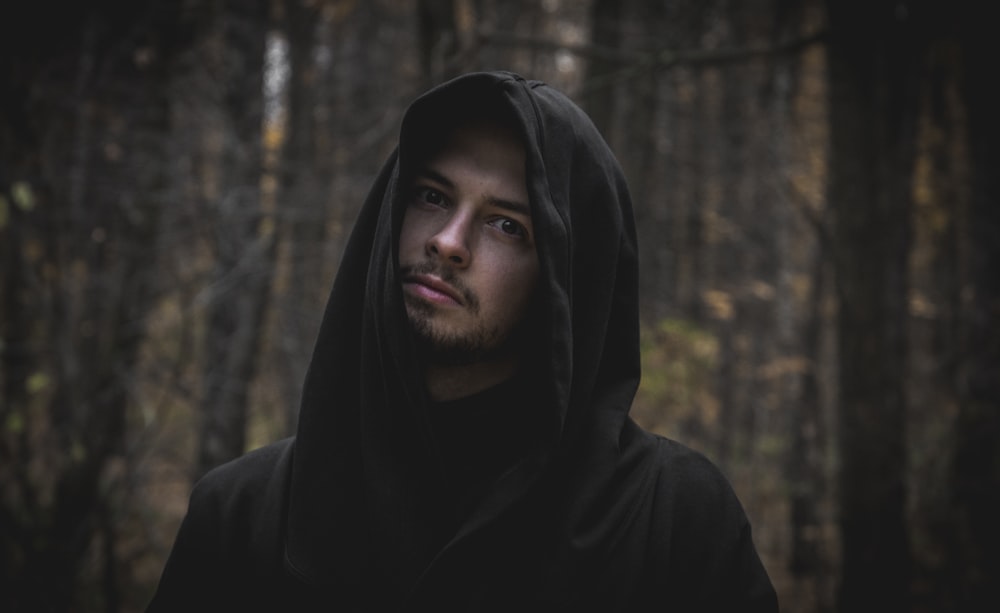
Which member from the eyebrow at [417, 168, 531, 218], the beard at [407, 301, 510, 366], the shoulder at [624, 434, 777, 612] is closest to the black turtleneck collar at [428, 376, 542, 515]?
the beard at [407, 301, 510, 366]

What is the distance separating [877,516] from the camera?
605 cm

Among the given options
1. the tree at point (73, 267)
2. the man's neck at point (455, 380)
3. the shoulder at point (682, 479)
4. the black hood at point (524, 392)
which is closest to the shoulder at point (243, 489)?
the black hood at point (524, 392)

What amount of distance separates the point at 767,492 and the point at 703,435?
397 cm

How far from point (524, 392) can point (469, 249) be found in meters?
0.45

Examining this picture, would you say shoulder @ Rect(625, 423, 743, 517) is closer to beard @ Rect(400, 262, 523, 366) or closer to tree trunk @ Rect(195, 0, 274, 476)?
beard @ Rect(400, 262, 523, 366)

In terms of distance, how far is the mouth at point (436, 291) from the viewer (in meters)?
2.10

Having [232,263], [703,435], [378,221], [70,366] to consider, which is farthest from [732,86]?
[378,221]

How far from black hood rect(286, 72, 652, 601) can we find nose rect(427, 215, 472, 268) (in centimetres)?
12

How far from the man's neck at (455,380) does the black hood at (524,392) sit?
0.13 m

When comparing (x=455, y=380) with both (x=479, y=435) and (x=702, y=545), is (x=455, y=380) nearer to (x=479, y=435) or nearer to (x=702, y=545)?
(x=479, y=435)

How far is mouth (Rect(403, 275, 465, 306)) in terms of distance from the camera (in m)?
2.10

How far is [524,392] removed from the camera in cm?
223

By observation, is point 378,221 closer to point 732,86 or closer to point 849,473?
point 849,473

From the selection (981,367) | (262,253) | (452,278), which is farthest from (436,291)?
(981,367)
